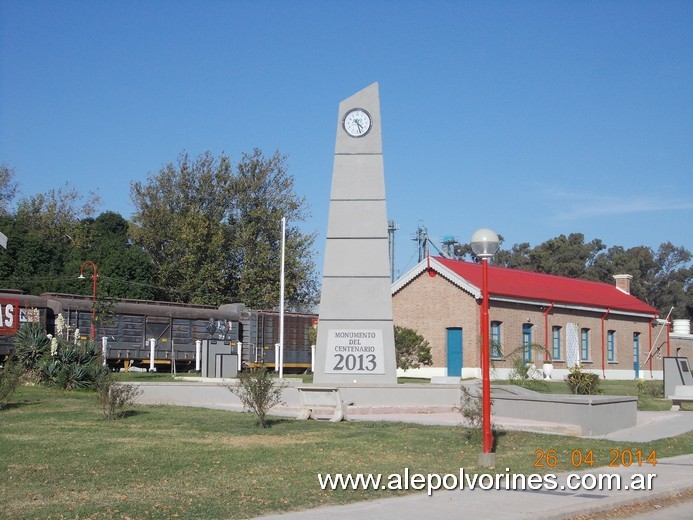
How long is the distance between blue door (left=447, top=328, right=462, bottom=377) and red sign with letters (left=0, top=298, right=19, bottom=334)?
19.0m

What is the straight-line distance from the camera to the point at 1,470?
10883 millimetres

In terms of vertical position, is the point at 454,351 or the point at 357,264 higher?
the point at 357,264

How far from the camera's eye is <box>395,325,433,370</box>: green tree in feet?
122

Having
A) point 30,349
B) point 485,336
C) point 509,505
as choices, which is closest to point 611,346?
point 30,349

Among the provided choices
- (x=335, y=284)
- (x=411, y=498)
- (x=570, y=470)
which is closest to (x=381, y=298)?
(x=335, y=284)

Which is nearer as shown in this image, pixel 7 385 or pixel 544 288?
pixel 7 385

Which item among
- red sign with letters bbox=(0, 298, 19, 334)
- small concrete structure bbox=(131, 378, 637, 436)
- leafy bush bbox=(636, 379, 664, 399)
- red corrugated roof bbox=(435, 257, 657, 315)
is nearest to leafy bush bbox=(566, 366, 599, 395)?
small concrete structure bbox=(131, 378, 637, 436)

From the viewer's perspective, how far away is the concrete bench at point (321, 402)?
17.4m

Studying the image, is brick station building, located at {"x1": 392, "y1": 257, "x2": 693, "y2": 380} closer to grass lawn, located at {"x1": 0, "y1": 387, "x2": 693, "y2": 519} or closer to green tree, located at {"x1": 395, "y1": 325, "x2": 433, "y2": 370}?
green tree, located at {"x1": 395, "y1": 325, "x2": 433, "y2": 370}

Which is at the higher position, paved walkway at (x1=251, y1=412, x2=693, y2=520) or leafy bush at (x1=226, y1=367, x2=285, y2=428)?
leafy bush at (x1=226, y1=367, x2=285, y2=428)

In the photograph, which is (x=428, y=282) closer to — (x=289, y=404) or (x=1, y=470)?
(x=289, y=404)

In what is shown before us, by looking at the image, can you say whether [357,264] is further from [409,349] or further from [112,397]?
[409,349]

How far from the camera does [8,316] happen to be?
3048 centimetres

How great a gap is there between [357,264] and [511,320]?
1965 cm
